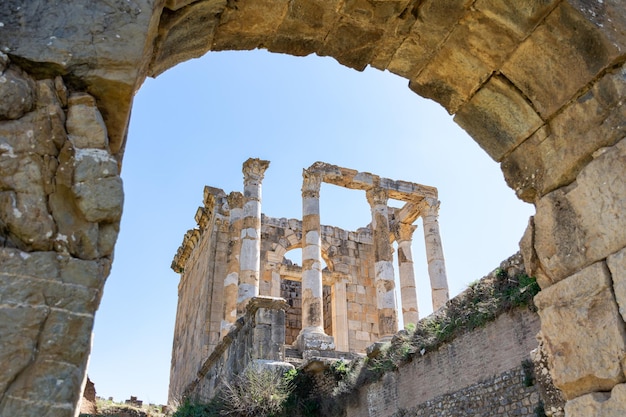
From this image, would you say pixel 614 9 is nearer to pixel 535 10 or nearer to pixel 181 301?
pixel 535 10

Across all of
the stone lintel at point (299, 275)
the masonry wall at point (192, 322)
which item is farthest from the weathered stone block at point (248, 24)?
the stone lintel at point (299, 275)

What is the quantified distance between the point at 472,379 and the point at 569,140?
601cm

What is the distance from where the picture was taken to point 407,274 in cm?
2089

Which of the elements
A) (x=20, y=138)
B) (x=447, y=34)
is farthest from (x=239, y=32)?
(x=20, y=138)

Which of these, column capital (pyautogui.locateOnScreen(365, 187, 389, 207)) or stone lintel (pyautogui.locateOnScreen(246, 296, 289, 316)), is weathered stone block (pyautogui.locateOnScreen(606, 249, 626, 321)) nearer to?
stone lintel (pyautogui.locateOnScreen(246, 296, 289, 316))

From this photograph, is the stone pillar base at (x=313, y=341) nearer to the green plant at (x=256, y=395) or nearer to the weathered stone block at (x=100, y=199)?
the green plant at (x=256, y=395)

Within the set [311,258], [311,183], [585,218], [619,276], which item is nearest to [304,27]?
[585,218]

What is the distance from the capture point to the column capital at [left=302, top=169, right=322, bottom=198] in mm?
18859

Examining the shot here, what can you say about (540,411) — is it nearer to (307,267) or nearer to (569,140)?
(569,140)

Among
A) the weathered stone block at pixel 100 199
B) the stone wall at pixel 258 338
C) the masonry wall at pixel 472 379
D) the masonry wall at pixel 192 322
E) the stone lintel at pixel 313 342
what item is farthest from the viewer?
the masonry wall at pixel 192 322

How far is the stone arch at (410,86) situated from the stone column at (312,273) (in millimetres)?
11771

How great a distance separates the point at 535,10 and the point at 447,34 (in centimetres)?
60

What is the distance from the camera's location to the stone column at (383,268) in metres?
17.8

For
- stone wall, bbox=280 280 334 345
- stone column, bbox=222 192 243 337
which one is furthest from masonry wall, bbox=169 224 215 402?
stone wall, bbox=280 280 334 345
